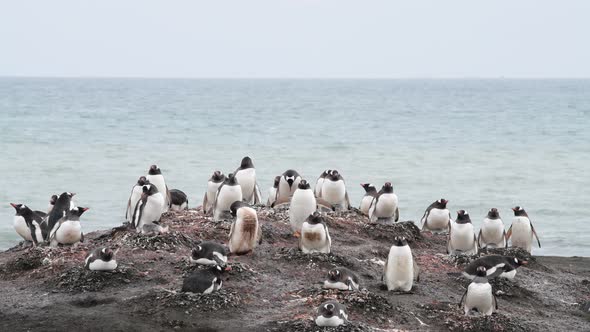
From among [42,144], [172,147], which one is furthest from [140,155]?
[42,144]

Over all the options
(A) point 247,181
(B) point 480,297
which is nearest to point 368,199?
(A) point 247,181

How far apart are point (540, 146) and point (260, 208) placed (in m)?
29.6

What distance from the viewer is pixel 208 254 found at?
9492 mm

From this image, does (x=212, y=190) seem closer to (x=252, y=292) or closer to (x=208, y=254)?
(x=208, y=254)

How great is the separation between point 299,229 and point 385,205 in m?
1.62

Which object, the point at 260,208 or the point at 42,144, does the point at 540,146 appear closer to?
the point at 42,144

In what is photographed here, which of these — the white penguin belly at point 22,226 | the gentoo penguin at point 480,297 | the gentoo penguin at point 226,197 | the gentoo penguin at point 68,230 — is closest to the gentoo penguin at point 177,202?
the gentoo penguin at point 226,197

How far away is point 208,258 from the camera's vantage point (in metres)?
9.49

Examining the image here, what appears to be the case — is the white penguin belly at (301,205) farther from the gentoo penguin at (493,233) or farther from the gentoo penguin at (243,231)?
the gentoo penguin at (493,233)

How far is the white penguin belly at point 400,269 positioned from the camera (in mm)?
9656

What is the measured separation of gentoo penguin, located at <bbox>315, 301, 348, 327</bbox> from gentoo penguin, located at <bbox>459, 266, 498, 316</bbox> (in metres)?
1.58

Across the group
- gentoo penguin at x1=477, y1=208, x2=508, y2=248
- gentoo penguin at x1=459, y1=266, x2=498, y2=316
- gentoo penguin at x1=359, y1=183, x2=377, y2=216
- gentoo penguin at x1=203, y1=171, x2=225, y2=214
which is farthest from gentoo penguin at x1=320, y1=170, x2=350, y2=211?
gentoo penguin at x1=459, y1=266, x2=498, y2=316

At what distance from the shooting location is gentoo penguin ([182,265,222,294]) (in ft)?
28.7

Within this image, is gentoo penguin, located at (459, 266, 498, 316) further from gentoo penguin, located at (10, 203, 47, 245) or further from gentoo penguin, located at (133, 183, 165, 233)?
gentoo penguin, located at (10, 203, 47, 245)
